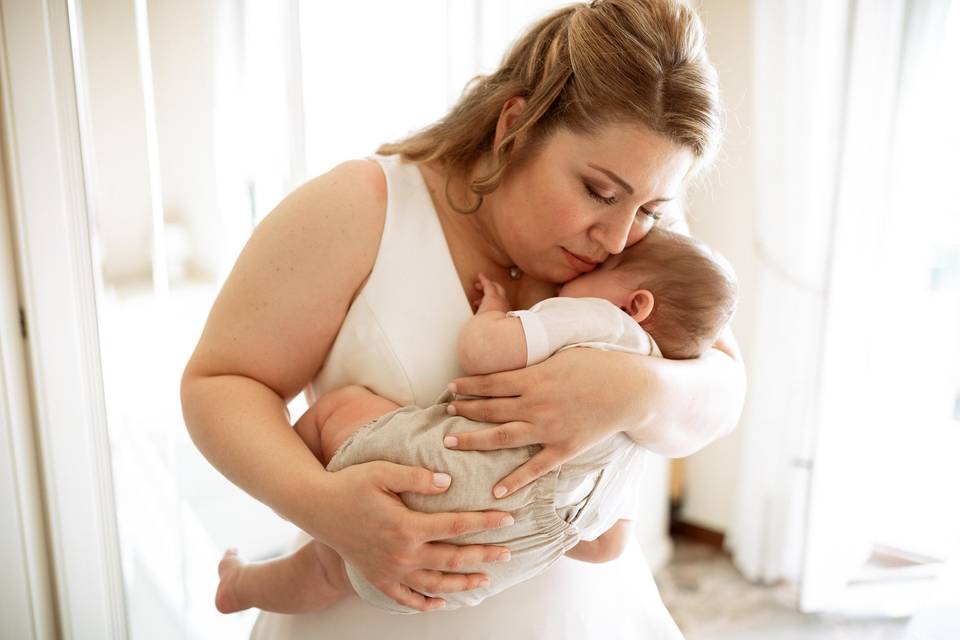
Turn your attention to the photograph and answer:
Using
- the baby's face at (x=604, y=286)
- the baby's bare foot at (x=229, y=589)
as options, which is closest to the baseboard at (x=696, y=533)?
the baby's face at (x=604, y=286)

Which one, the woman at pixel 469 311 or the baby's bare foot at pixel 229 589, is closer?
the woman at pixel 469 311

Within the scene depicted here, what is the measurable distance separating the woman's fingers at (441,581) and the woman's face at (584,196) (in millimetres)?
495

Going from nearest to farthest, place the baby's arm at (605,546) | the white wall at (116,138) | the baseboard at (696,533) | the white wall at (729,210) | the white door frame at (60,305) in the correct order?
the baby's arm at (605,546) → the white door frame at (60,305) → the white wall at (116,138) → the white wall at (729,210) → the baseboard at (696,533)

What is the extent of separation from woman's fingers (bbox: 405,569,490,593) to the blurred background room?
2.73 feet

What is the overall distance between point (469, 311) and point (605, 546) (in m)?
0.43

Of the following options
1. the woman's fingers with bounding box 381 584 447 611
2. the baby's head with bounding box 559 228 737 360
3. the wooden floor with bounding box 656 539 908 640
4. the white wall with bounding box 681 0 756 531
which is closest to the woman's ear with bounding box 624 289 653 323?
the baby's head with bounding box 559 228 737 360

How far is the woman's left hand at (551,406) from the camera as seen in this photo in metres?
0.96

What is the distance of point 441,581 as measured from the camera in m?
0.96

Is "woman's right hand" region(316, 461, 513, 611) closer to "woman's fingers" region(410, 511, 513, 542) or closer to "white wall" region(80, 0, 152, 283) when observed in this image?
"woman's fingers" region(410, 511, 513, 542)

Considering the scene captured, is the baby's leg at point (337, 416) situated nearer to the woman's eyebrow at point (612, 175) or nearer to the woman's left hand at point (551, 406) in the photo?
the woman's left hand at point (551, 406)

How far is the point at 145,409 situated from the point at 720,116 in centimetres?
129

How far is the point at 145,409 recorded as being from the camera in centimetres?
158

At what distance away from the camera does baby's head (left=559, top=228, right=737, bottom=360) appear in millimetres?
1170

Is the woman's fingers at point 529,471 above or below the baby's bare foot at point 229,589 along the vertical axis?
above
